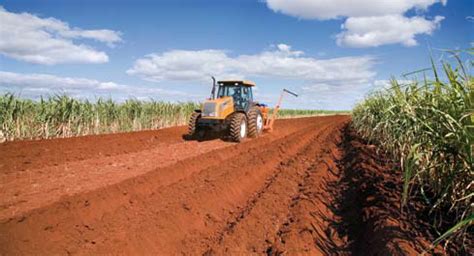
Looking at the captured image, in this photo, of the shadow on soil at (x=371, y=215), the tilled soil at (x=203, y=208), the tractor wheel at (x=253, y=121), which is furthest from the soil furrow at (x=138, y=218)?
the tractor wheel at (x=253, y=121)

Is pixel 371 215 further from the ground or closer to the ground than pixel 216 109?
closer to the ground

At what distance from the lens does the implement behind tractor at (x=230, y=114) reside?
10828 mm

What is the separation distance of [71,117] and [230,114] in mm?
5886

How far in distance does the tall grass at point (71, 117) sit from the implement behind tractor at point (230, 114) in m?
4.34

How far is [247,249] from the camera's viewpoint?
368 centimetres

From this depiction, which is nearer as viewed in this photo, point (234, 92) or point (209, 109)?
point (209, 109)

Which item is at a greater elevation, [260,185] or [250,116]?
[250,116]

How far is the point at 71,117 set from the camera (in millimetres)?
12078

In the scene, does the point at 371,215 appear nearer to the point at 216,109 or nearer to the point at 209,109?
the point at 216,109

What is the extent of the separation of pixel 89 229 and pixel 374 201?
356cm

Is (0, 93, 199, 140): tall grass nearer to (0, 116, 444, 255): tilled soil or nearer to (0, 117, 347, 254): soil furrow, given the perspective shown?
(0, 116, 444, 255): tilled soil

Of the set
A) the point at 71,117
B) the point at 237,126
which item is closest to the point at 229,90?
the point at 237,126

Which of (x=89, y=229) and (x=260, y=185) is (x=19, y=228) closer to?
(x=89, y=229)

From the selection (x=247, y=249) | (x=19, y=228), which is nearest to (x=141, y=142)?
(x=19, y=228)
